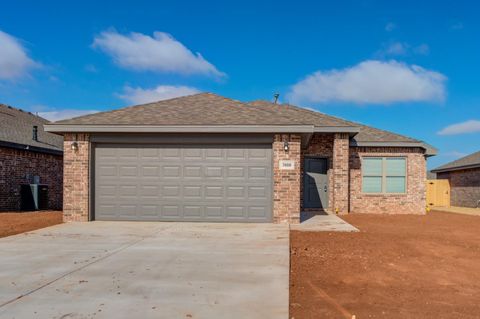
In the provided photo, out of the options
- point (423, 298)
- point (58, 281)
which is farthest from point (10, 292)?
point (423, 298)

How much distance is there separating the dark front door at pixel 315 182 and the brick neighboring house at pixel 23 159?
38.3 ft

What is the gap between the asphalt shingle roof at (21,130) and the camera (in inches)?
699

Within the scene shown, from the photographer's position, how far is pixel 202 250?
8062mm

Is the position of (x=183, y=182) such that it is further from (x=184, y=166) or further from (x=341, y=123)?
(x=341, y=123)

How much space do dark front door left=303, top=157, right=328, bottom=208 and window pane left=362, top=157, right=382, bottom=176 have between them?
1699mm

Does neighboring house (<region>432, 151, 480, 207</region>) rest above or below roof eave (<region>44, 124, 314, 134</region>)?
below

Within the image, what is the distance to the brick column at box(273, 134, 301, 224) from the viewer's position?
40.0 ft

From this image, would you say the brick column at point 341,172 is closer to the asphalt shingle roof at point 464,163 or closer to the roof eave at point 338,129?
the roof eave at point 338,129

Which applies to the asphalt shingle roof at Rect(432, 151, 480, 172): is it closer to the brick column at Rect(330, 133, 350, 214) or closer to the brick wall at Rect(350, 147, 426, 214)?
the brick wall at Rect(350, 147, 426, 214)

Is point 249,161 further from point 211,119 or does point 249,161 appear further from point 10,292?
point 10,292

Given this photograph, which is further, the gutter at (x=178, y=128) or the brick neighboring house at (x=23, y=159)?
the brick neighboring house at (x=23, y=159)

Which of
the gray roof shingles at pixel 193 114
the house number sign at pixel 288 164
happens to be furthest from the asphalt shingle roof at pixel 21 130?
the house number sign at pixel 288 164

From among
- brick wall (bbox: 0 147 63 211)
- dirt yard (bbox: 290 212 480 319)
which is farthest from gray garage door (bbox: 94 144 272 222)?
brick wall (bbox: 0 147 63 211)

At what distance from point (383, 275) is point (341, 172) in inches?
415
